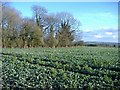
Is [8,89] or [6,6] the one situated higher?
[6,6]

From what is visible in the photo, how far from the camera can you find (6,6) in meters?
24.5

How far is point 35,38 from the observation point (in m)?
36.0

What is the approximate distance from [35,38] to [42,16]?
3.56m

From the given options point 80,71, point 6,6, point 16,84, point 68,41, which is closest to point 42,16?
Result: point 68,41

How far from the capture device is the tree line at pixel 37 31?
29.7 m

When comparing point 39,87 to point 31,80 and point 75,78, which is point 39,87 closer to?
point 31,80

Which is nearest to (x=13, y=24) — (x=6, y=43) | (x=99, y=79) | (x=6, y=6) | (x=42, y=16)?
(x=6, y=43)

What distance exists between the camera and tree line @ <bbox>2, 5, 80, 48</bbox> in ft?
97.4

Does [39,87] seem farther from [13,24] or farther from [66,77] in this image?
[13,24]

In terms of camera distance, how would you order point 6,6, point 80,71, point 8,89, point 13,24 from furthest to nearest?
point 13,24 → point 6,6 → point 80,71 → point 8,89

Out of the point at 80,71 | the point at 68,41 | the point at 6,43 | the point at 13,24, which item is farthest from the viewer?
the point at 68,41

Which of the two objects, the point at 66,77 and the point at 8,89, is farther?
the point at 66,77

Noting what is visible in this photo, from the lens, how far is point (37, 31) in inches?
1404

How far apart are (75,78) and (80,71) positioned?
1.76 metres
